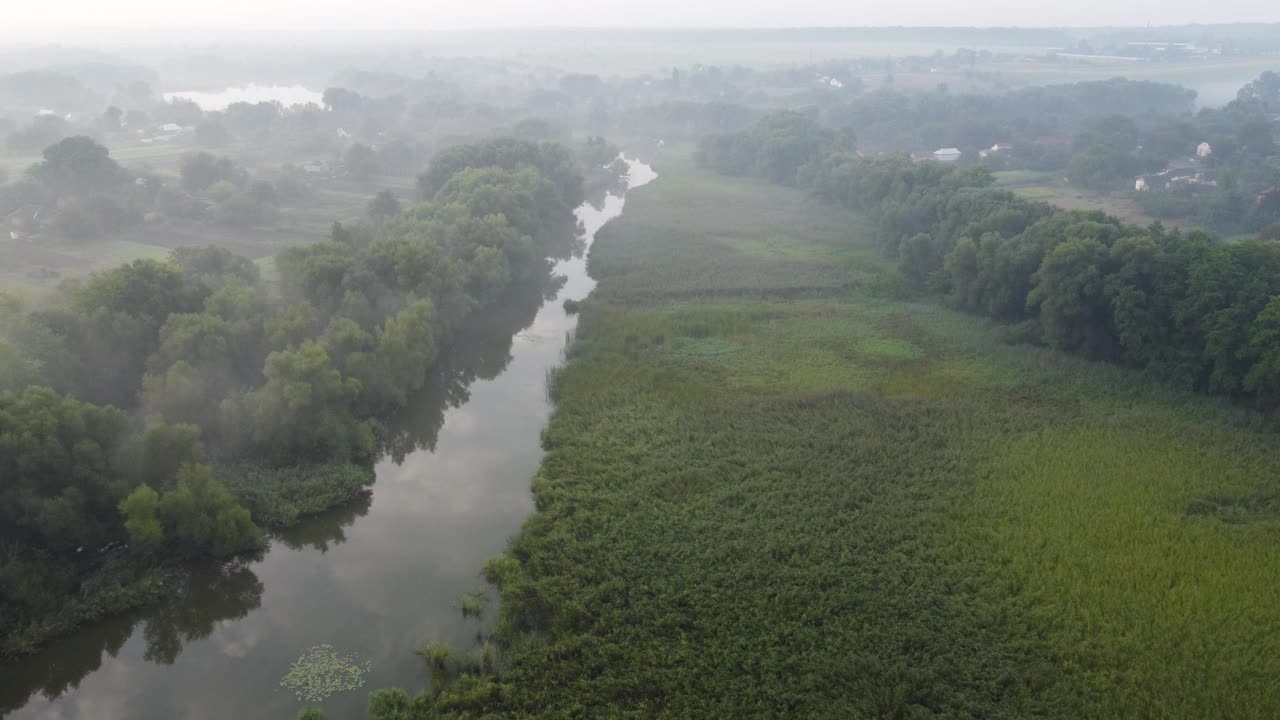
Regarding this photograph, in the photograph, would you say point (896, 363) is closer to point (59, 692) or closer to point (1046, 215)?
point (1046, 215)

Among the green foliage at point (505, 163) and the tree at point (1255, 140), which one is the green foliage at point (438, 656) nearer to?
the green foliage at point (505, 163)

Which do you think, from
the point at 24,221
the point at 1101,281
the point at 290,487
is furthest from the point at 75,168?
the point at 1101,281

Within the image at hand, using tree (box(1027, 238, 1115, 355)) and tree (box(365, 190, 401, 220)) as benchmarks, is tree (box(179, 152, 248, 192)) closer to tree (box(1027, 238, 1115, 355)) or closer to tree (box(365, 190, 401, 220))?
tree (box(365, 190, 401, 220))

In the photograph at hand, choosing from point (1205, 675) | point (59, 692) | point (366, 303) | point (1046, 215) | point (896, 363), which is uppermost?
point (1046, 215)

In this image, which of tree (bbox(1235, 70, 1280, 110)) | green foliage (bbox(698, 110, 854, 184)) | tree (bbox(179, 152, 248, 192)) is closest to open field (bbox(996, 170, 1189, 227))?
green foliage (bbox(698, 110, 854, 184))

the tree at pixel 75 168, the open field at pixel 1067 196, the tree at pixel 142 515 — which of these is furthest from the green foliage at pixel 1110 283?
the tree at pixel 75 168

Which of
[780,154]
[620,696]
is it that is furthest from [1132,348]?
[780,154]

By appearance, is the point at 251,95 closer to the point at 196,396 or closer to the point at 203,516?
the point at 196,396
